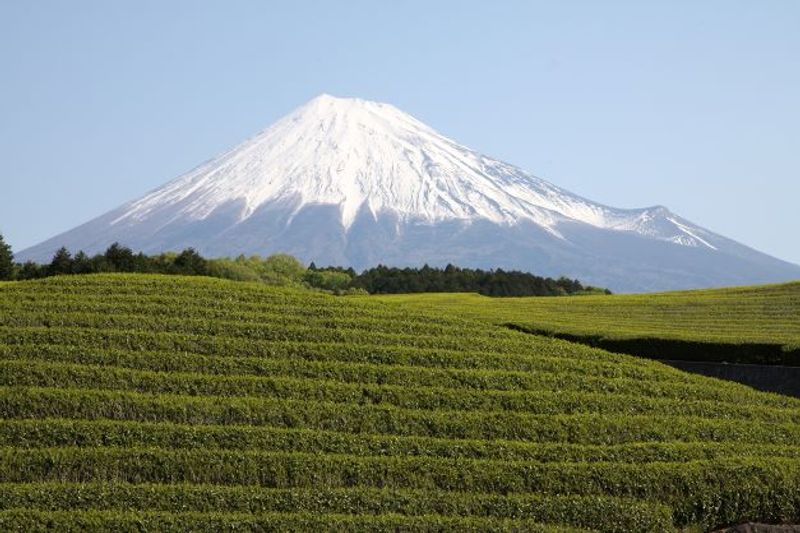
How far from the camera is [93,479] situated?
19891mm

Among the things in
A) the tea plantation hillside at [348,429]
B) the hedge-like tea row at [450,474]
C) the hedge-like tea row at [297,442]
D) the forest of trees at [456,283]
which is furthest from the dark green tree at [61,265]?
the hedge-like tea row at [450,474]

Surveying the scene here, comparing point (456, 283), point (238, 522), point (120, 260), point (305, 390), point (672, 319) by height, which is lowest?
point (238, 522)

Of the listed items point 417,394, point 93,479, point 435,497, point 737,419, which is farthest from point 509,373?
point 93,479

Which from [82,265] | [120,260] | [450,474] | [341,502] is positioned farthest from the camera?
[82,265]

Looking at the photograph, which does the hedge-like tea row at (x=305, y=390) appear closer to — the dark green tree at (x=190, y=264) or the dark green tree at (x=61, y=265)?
the dark green tree at (x=61, y=265)

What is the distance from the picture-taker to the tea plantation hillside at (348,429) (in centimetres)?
1955

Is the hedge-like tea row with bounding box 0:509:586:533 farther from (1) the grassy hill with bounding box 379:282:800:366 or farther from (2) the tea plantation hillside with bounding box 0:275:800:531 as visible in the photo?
(1) the grassy hill with bounding box 379:282:800:366

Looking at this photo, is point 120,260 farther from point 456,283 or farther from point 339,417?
point 456,283

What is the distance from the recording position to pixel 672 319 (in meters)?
43.5

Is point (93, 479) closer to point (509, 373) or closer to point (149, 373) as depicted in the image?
point (149, 373)

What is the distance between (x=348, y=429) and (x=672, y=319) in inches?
924

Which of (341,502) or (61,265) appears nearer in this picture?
(341,502)

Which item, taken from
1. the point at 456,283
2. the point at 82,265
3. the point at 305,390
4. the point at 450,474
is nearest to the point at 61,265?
the point at 82,265

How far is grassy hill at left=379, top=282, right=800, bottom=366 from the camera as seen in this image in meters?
33.0
